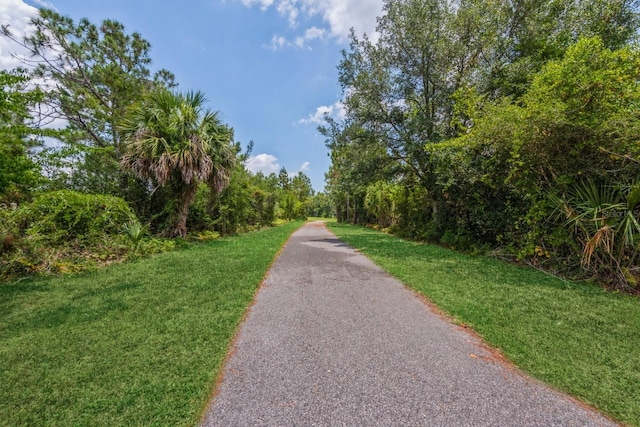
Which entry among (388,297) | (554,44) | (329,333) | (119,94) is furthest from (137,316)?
(554,44)

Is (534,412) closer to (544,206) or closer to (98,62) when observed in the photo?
(544,206)

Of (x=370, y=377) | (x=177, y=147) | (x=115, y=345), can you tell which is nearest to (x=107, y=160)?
(x=177, y=147)

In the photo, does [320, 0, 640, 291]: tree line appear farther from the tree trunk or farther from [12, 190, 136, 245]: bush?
[12, 190, 136, 245]: bush

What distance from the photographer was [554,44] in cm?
818

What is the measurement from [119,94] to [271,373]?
12833 mm

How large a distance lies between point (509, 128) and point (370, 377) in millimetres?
6432

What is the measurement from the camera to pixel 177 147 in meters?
8.59

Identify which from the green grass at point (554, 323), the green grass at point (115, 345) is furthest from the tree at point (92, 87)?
the green grass at point (554, 323)

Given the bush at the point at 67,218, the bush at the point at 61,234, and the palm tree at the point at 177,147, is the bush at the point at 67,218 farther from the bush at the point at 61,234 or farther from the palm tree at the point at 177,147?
the palm tree at the point at 177,147

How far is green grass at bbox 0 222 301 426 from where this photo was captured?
1779 millimetres

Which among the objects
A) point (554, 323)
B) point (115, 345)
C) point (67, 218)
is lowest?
point (554, 323)

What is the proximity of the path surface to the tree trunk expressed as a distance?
7317 mm

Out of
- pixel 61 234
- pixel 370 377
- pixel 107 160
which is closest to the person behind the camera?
pixel 370 377

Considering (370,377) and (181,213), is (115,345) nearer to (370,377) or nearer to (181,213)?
(370,377)
